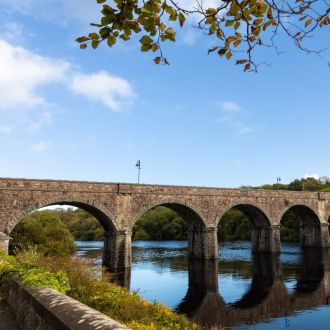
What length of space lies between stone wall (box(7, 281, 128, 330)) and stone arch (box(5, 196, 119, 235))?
1961 centimetres

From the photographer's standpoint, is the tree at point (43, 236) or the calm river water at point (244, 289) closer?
the calm river water at point (244, 289)

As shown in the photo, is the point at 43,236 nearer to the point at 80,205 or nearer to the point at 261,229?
the point at 80,205

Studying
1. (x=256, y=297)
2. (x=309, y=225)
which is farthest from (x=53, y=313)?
(x=309, y=225)

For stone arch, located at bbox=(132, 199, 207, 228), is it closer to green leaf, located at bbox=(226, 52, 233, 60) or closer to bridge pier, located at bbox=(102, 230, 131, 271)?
bridge pier, located at bbox=(102, 230, 131, 271)

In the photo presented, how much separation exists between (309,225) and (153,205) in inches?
998

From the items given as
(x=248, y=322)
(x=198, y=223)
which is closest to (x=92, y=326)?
(x=248, y=322)

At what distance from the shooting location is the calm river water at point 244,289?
669 inches

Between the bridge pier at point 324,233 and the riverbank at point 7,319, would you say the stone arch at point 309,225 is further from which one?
the riverbank at point 7,319

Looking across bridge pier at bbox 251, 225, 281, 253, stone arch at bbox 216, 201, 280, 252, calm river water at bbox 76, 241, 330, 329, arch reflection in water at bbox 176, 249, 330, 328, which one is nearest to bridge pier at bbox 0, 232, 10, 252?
calm river water at bbox 76, 241, 330, 329

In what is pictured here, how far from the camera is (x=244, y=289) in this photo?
23906 mm

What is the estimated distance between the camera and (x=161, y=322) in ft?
27.2

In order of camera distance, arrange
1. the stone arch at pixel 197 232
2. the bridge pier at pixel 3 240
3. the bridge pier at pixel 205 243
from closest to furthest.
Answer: the bridge pier at pixel 3 240, the stone arch at pixel 197 232, the bridge pier at pixel 205 243

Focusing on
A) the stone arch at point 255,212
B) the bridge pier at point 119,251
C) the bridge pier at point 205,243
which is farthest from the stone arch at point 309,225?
the bridge pier at point 119,251

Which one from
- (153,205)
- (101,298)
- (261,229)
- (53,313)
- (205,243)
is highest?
(153,205)
